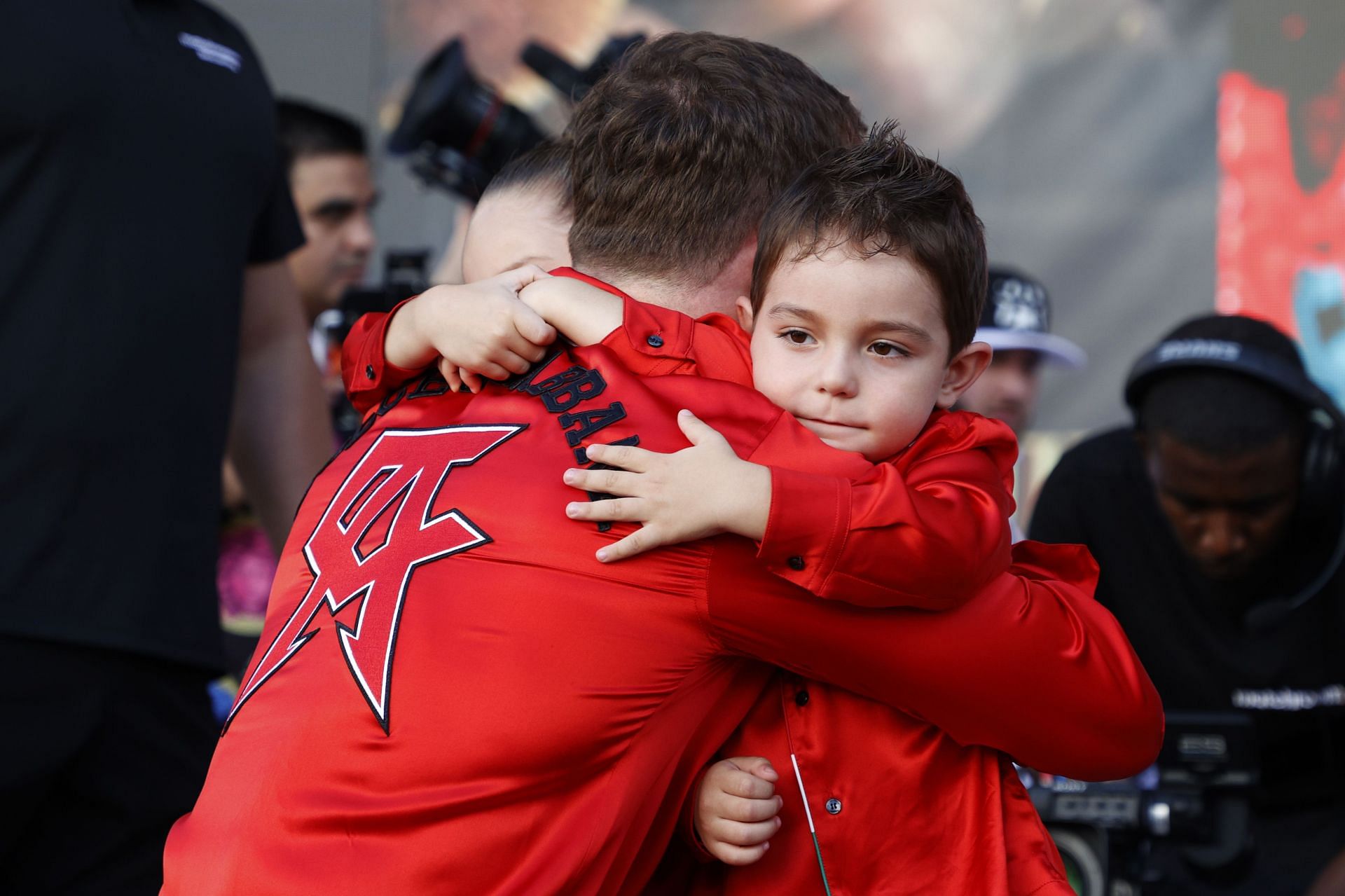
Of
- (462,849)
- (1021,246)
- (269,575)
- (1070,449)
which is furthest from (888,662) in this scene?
(1021,246)

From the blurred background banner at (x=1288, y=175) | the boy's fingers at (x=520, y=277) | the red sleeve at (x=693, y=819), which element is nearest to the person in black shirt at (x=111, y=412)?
the boy's fingers at (x=520, y=277)

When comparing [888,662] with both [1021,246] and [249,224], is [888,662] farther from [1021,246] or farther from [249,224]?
[1021,246]

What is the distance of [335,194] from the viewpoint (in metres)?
3.97

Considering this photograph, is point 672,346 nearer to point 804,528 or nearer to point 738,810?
point 804,528

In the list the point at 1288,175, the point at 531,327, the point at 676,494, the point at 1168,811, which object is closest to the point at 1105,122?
the point at 1288,175

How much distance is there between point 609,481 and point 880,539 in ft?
0.75

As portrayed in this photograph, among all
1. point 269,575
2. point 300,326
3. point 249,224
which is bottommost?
point 269,575

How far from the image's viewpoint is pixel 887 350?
135 centimetres

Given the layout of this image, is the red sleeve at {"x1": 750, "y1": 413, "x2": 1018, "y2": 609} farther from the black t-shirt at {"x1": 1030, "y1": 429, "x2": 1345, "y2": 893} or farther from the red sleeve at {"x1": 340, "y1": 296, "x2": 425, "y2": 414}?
the black t-shirt at {"x1": 1030, "y1": 429, "x2": 1345, "y2": 893}

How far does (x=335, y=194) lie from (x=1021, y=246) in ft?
7.12

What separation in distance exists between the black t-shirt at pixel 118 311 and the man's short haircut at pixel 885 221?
0.97 metres

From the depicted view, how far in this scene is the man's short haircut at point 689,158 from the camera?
1.38 meters

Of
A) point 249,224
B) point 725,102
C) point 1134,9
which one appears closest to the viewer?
point 725,102

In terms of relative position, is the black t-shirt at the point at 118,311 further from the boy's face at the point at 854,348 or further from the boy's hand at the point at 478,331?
the boy's face at the point at 854,348
